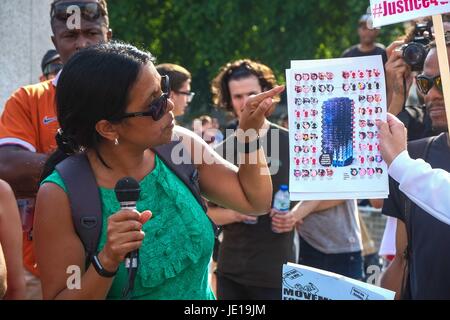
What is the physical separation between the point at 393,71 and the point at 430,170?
2.20 ft

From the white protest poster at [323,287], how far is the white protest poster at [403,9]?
100cm

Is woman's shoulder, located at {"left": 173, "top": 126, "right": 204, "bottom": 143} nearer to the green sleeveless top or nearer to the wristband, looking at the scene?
the green sleeveless top

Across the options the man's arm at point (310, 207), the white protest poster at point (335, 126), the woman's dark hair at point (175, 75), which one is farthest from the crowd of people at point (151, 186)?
the woman's dark hair at point (175, 75)

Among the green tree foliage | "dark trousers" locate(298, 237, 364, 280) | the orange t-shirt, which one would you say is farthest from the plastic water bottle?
the green tree foliage

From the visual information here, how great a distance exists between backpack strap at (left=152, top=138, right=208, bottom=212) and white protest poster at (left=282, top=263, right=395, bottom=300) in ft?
1.49

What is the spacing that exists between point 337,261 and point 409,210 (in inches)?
111

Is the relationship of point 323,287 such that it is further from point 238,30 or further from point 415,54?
point 238,30

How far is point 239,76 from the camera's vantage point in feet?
19.9

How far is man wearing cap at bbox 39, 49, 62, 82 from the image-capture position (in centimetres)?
570

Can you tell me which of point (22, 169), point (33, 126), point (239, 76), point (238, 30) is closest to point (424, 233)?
point (22, 169)

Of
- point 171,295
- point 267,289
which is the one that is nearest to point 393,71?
point 171,295

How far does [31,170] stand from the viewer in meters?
3.92

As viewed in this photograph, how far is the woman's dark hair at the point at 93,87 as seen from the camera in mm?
3117
